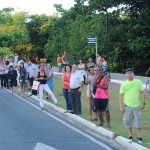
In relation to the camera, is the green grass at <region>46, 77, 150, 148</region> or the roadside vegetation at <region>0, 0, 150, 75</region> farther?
the roadside vegetation at <region>0, 0, 150, 75</region>

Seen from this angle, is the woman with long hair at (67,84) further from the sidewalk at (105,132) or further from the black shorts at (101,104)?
the black shorts at (101,104)

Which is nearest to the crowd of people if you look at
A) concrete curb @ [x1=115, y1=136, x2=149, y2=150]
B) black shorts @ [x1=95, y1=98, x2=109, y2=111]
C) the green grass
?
black shorts @ [x1=95, y1=98, x2=109, y2=111]

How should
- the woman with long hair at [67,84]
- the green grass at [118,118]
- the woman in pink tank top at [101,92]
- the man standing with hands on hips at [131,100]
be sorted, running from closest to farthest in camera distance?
the man standing with hands on hips at [131,100]
the green grass at [118,118]
the woman in pink tank top at [101,92]
the woman with long hair at [67,84]

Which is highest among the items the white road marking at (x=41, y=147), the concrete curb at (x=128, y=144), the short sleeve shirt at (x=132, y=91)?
the short sleeve shirt at (x=132, y=91)

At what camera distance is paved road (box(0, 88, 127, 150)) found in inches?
412

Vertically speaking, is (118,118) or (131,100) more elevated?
(131,100)

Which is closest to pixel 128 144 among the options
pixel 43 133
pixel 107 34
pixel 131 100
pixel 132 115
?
pixel 132 115

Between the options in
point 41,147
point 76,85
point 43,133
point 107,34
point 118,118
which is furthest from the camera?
point 107,34

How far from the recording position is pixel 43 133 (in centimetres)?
1214

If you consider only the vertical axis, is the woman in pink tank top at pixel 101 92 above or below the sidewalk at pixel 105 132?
above

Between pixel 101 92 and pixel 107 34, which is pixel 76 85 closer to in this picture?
pixel 101 92

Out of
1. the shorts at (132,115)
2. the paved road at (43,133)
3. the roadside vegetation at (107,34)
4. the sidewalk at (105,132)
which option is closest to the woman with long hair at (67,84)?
the sidewalk at (105,132)

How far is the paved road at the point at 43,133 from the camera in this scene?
10.5 metres

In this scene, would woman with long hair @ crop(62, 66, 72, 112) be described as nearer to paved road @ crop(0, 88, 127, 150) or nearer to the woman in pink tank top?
paved road @ crop(0, 88, 127, 150)
